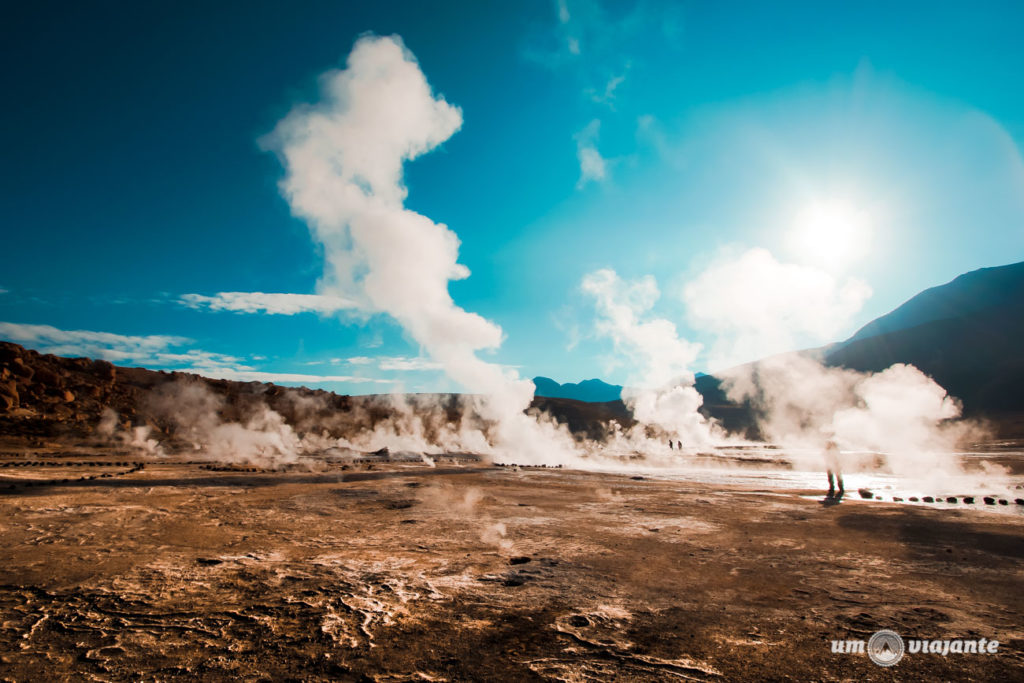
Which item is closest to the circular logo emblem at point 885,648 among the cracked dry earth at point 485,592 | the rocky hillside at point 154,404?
the cracked dry earth at point 485,592

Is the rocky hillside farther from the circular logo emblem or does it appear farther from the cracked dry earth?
the circular logo emblem

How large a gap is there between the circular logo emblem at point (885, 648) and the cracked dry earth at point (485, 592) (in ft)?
0.54

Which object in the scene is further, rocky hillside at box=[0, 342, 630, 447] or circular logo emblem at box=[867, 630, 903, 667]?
rocky hillside at box=[0, 342, 630, 447]

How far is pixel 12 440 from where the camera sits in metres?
32.6

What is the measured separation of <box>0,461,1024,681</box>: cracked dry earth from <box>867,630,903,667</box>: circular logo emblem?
0.54ft

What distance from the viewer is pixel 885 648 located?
16.9 feet

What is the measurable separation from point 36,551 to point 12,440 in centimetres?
3712

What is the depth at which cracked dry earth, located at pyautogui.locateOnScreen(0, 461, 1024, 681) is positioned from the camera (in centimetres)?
466

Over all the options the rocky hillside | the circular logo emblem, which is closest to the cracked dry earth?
the circular logo emblem

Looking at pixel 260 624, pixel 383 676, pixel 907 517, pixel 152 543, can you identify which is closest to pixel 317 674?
pixel 383 676

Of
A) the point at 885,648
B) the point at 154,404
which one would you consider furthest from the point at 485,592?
the point at 154,404

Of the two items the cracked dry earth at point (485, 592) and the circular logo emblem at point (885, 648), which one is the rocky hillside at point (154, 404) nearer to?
the cracked dry earth at point (485, 592)

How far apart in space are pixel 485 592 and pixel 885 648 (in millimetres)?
5005

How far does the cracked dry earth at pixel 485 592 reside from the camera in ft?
15.3
